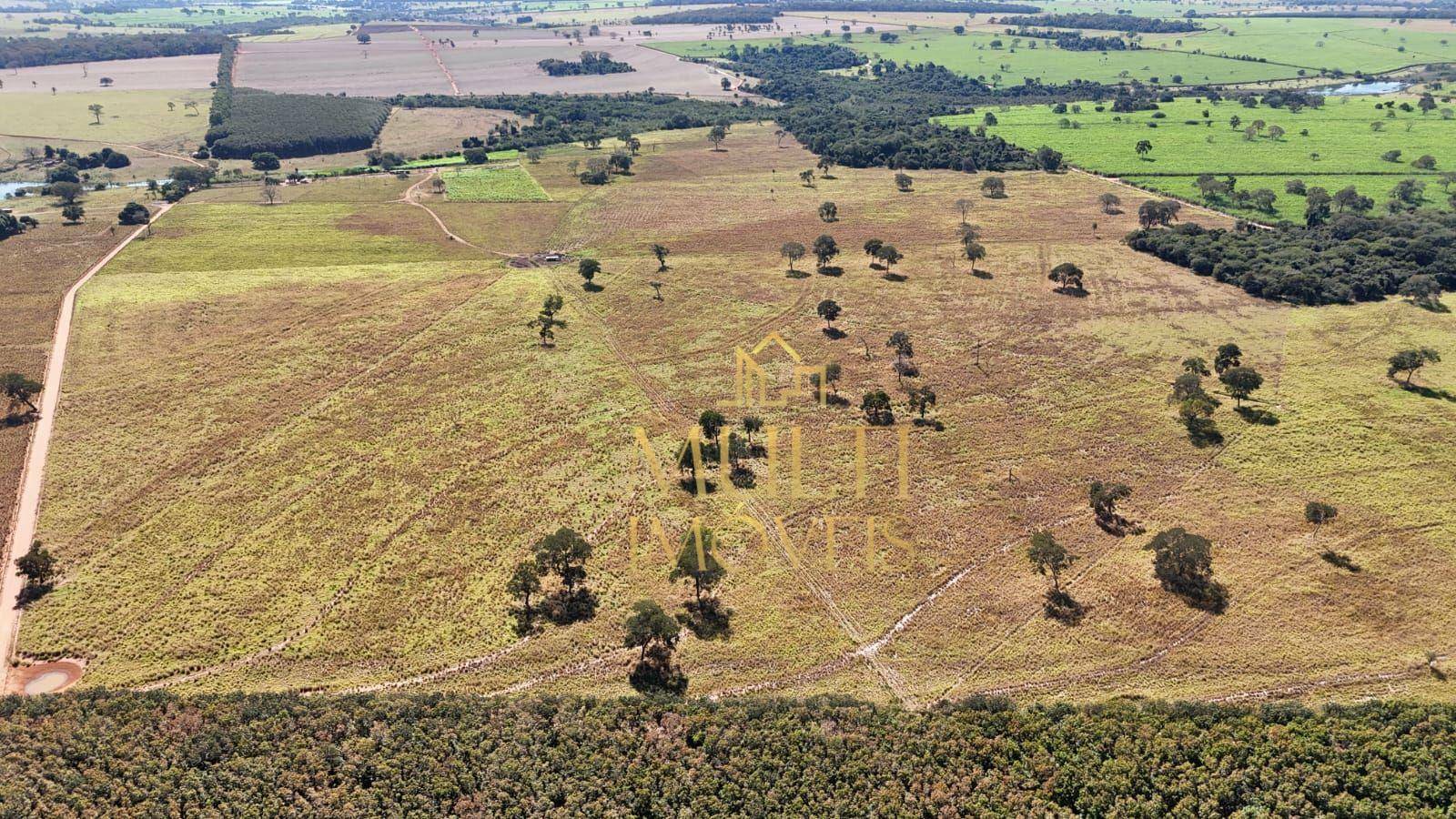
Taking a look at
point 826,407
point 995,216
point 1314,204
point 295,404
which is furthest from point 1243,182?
point 295,404

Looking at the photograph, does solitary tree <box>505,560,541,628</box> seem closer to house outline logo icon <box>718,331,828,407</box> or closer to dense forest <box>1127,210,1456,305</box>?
house outline logo icon <box>718,331,828,407</box>

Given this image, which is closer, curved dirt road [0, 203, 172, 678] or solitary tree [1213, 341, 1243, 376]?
curved dirt road [0, 203, 172, 678]

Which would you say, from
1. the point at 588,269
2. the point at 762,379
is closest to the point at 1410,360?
the point at 762,379

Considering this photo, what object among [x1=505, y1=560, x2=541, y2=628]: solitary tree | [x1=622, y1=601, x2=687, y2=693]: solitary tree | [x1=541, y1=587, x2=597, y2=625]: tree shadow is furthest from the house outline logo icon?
[x1=622, y1=601, x2=687, y2=693]: solitary tree

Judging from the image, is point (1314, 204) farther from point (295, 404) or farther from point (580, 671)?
point (295, 404)

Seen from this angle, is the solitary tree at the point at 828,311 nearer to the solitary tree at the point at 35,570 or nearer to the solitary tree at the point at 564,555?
the solitary tree at the point at 564,555

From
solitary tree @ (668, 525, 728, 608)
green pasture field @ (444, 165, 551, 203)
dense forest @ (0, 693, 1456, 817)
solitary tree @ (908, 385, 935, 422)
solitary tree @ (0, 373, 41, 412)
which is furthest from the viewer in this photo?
green pasture field @ (444, 165, 551, 203)
